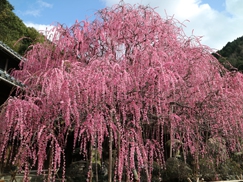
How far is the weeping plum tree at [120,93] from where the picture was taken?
9.26 feet

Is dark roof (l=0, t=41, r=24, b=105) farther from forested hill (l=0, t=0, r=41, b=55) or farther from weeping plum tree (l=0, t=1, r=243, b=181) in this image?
forested hill (l=0, t=0, r=41, b=55)

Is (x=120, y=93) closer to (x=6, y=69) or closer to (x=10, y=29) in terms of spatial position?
(x=6, y=69)

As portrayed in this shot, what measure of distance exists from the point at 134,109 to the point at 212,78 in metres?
1.77

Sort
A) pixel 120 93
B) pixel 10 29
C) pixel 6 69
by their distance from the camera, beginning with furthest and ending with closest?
pixel 10 29 → pixel 6 69 → pixel 120 93

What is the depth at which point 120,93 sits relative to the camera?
3.12 meters

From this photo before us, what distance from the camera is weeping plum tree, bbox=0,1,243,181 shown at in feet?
9.26

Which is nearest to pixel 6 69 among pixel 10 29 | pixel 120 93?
pixel 120 93

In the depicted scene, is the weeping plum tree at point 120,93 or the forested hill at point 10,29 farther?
the forested hill at point 10,29

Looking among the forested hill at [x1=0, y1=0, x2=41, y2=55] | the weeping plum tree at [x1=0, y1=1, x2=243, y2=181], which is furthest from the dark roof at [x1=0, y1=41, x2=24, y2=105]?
the forested hill at [x1=0, y1=0, x2=41, y2=55]

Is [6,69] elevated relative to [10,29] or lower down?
lower down

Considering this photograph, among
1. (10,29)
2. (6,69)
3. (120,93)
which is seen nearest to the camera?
(120,93)

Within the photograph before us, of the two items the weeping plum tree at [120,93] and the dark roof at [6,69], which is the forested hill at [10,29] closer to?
the dark roof at [6,69]

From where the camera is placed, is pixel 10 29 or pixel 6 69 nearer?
pixel 6 69

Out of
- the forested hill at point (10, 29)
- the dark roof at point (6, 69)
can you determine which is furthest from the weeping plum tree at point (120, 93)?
the forested hill at point (10, 29)
